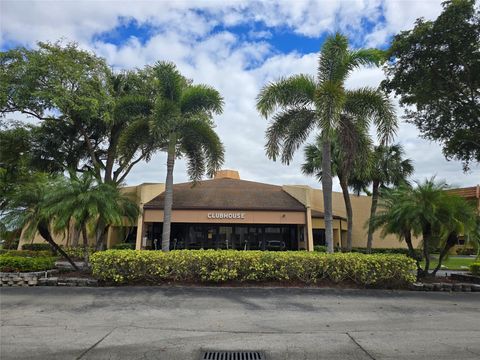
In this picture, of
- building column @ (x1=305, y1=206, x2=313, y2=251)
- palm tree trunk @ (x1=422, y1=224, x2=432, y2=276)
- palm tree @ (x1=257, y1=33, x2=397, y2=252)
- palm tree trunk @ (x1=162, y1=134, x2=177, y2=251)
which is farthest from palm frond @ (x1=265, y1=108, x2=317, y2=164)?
building column @ (x1=305, y1=206, x2=313, y2=251)

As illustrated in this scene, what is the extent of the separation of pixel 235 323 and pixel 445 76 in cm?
1281

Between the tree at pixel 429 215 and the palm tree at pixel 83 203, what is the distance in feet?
33.4

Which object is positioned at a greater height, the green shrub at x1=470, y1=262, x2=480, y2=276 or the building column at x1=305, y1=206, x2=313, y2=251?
the building column at x1=305, y1=206, x2=313, y2=251

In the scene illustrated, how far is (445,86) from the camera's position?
13.9 m

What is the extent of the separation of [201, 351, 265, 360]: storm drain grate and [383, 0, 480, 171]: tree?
13.1 m

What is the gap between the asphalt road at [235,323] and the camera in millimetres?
5430

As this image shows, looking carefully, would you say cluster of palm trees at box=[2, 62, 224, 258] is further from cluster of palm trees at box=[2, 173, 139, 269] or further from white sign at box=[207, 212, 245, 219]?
white sign at box=[207, 212, 245, 219]

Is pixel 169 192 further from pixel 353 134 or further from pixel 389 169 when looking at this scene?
pixel 389 169

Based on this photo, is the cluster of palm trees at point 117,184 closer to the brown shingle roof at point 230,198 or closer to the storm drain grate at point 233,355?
the brown shingle roof at point 230,198

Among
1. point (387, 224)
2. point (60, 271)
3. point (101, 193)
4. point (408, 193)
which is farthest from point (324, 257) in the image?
point (60, 271)

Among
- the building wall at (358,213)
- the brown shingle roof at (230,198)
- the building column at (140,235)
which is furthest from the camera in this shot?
the building wall at (358,213)

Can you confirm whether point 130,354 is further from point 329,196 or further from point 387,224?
point 387,224

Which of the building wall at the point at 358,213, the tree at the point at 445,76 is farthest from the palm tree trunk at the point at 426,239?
the building wall at the point at 358,213

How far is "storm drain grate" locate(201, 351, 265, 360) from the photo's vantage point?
16.7 feet
